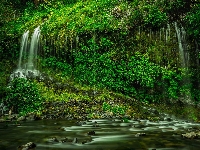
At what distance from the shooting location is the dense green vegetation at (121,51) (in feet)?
54.6

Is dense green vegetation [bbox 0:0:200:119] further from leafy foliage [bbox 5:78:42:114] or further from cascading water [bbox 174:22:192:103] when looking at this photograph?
leafy foliage [bbox 5:78:42:114]

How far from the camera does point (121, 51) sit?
687 inches

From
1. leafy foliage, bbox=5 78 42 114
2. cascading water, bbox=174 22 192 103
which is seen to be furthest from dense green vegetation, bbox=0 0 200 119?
leafy foliage, bbox=5 78 42 114

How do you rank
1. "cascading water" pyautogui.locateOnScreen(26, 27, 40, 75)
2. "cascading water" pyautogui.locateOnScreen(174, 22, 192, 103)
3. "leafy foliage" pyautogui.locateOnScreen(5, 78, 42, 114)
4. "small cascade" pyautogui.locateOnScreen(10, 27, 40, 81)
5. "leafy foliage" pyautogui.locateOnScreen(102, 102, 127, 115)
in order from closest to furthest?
"leafy foliage" pyautogui.locateOnScreen(102, 102, 127, 115)
"leafy foliage" pyautogui.locateOnScreen(5, 78, 42, 114)
"cascading water" pyautogui.locateOnScreen(174, 22, 192, 103)
"small cascade" pyautogui.locateOnScreen(10, 27, 40, 81)
"cascading water" pyautogui.locateOnScreen(26, 27, 40, 75)

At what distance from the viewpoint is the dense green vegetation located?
1666 cm

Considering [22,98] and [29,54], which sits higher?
[29,54]

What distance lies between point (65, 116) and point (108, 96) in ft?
9.92

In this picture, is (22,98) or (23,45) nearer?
(22,98)

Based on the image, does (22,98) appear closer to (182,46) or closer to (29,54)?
(29,54)

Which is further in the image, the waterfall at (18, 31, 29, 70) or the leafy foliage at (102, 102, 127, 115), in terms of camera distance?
the waterfall at (18, 31, 29, 70)

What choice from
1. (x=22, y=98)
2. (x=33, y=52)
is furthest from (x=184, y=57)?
(x=33, y=52)

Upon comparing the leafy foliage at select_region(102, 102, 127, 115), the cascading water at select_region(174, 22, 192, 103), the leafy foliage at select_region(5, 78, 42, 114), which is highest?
the cascading water at select_region(174, 22, 192, 103)

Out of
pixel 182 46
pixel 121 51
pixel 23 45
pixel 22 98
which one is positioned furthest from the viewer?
pixel 23 45

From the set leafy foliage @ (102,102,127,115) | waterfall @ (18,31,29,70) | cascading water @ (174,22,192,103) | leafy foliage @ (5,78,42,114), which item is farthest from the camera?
waterfall @ (18,31,29,70)
